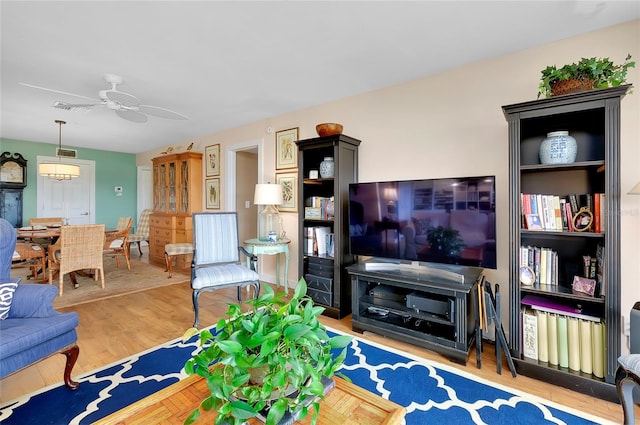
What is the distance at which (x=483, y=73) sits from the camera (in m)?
2.45

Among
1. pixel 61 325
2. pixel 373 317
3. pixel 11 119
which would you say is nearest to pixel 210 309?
pixel 61 325

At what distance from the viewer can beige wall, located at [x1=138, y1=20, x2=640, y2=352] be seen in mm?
1932

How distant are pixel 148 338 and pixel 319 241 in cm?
177

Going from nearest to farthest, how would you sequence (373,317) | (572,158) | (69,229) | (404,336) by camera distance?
(572,158) → (404,336) → (373,317) → (69,229)

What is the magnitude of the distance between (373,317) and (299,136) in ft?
7.84

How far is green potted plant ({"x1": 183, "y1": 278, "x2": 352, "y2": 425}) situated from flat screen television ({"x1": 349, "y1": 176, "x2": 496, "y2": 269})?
5.21 ft

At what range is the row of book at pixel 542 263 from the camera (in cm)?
200

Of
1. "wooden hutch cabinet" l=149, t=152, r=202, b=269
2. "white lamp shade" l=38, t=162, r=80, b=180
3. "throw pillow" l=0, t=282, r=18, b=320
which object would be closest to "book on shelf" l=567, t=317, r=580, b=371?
"throw pillow" l=0, t=282, r=18, b=320

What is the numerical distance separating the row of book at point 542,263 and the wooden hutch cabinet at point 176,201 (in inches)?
194

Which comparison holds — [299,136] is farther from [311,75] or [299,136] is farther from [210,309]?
[210,309]

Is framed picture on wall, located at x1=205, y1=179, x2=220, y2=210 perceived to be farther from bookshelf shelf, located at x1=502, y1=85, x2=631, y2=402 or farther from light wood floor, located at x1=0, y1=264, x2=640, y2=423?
bookshelf shelf, located at x1=502, y1=85, x2=631, y2=402

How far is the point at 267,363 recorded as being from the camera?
0.91 meters

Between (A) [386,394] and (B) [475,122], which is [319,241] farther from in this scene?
(B) [475,122]

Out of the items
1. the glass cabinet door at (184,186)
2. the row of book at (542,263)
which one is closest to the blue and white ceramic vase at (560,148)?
the row of book at (542,263)
